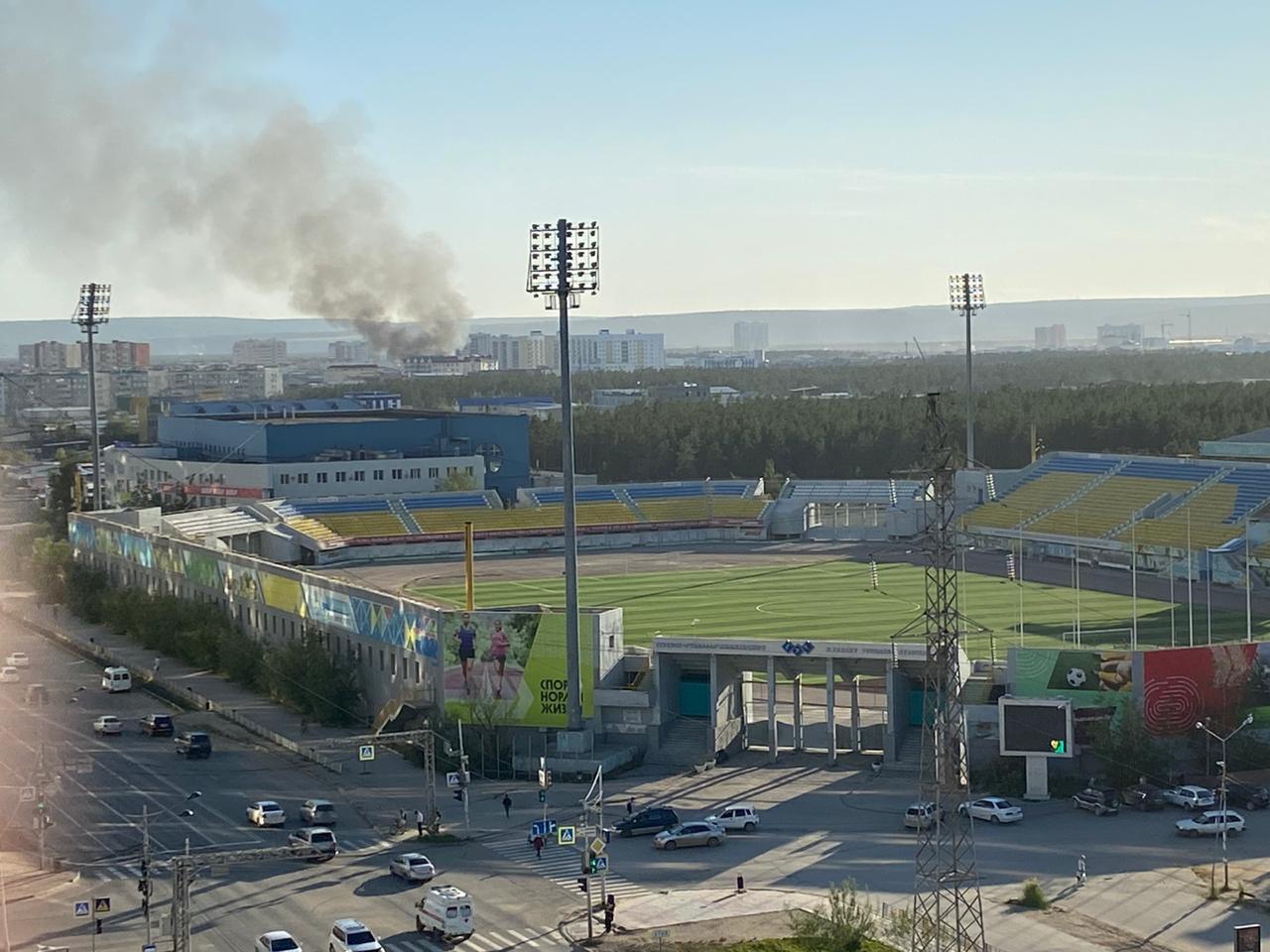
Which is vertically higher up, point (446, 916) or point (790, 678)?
point (790, 678)

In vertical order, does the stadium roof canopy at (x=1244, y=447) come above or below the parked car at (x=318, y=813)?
above

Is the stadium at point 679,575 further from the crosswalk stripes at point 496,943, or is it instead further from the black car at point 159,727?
the crosswalk stripes at point 496,943

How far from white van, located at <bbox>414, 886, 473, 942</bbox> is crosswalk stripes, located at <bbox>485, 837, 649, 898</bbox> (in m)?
3.57

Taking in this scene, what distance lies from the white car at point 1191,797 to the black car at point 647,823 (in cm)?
1055

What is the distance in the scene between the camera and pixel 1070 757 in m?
41.9

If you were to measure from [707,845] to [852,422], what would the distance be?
281 ft

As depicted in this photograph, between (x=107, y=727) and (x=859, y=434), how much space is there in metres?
75.6

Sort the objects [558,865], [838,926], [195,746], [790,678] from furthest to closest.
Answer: [790,678]
[195,746]
[558,865]
[838,926]

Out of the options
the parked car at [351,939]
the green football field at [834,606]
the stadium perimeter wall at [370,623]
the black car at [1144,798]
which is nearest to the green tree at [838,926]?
the parked car at [351,939]

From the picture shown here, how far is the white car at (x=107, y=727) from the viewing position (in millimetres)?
49469

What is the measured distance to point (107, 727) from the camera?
4950 centimetres

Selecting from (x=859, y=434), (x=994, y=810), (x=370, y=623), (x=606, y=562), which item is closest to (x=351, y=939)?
(x=994, y=810)

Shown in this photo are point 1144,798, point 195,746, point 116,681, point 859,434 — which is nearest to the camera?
point 1144,798

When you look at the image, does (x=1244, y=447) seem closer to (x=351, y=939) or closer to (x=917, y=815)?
(x=917, y=815)
